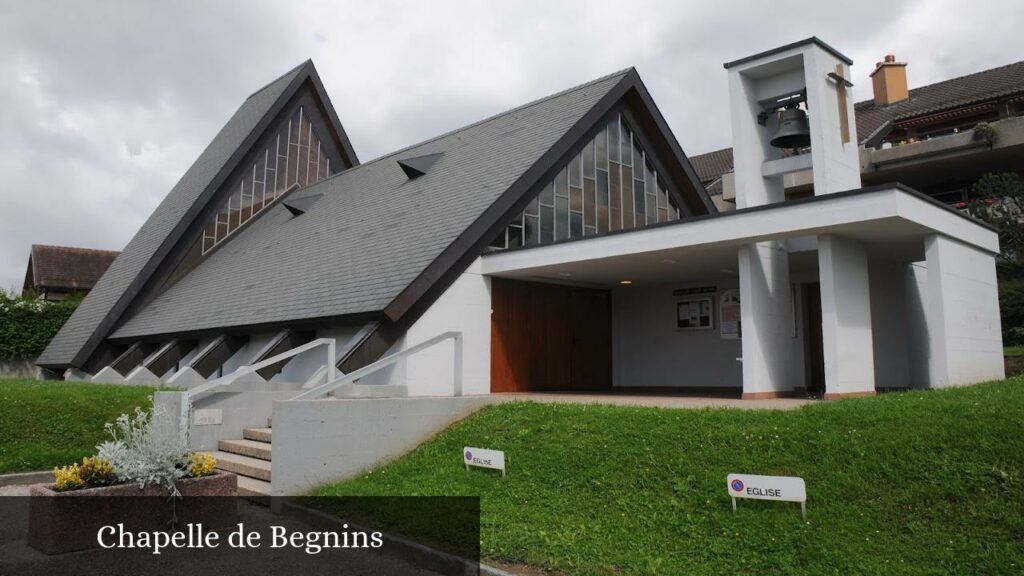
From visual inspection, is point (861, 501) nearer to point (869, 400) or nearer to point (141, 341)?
point (869, 400)

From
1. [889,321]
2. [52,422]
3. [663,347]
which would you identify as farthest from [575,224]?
[52,422]

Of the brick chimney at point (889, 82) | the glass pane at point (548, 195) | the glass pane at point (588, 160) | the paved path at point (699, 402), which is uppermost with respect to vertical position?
the brick chimney at point (889, 82)

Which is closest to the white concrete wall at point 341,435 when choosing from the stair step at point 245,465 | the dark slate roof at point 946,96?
the stair step at point 245,465

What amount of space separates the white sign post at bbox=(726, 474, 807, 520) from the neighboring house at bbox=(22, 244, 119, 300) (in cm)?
3519

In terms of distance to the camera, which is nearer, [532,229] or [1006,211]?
[532,229]

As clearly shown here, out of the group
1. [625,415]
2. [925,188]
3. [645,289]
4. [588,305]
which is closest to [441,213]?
[588,305]

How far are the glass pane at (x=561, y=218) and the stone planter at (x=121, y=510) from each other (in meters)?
10.3

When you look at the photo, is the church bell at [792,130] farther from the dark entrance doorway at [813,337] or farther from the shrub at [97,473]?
the shrub at [97,473]

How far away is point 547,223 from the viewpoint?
629 inches

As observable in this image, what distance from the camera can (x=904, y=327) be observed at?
1413 centimetres

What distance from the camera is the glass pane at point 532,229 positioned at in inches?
608

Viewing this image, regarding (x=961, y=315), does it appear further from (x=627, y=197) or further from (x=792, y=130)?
(x=627, y=197)

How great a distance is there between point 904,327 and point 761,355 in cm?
455

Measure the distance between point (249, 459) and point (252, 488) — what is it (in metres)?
1.04
